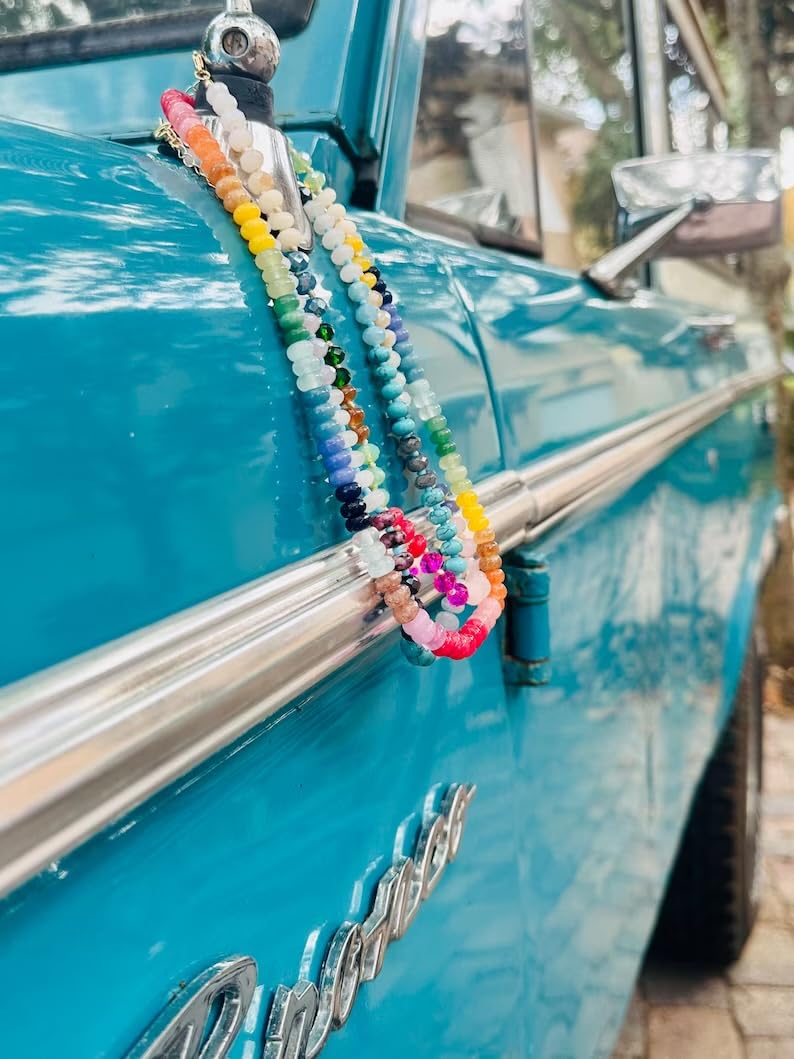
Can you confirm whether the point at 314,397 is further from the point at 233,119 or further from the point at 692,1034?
the point at 692,1034

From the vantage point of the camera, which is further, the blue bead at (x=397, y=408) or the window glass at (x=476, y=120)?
the window glass at (x=476, y=120)

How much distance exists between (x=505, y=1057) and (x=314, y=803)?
42cm

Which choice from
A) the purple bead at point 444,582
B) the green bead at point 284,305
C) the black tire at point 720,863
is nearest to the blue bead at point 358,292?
the green bead at point 284,305

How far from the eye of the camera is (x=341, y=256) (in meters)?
0.75

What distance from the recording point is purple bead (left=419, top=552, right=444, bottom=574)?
2.40ft

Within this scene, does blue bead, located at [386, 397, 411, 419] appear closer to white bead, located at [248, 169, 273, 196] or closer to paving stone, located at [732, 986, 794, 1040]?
white bead, located at [248, 169, 273, 196]

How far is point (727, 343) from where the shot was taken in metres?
2.24

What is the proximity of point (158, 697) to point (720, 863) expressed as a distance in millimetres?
2116

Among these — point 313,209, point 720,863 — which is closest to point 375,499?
point 313,209

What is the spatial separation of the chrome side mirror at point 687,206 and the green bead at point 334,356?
2.46ft

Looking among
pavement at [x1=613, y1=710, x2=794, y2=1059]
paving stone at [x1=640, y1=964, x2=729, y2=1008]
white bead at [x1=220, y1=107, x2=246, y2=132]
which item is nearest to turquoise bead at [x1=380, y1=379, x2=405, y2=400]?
white bead at [x1=220, y1=107, x2=246, y2=132]

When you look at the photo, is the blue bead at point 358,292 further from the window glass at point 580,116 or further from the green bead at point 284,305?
the window glass at point 580,116

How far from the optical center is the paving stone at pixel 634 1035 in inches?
87.7

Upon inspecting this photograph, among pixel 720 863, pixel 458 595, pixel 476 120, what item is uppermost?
pixel 476 120
